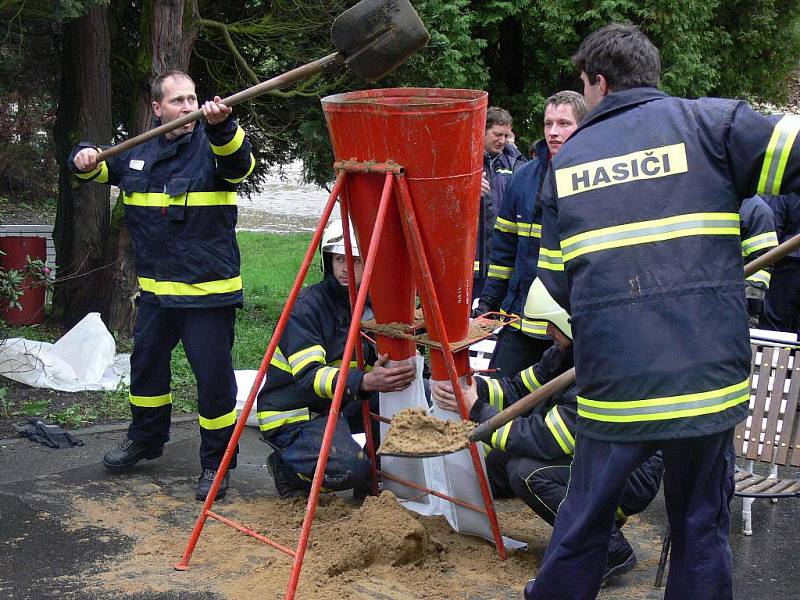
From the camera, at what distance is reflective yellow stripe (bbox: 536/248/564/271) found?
3.04m

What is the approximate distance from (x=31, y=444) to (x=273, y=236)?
9.52m

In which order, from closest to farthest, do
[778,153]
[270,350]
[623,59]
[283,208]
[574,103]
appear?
1. [778,153]
2. [623,59]
3. [270,350]
4. [574,103]
5. [283,208]

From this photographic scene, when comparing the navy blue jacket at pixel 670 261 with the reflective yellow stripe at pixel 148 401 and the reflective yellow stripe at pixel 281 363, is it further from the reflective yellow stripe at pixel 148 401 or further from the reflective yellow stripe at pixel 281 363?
the reflective yellow stripe at pixel 148 401

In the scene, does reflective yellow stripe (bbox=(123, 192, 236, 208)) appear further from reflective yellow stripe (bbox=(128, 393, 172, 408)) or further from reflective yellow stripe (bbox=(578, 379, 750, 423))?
reflective yellow stripe (bbox=(578, 379, 750, 423))

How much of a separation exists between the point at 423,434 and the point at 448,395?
0.25m

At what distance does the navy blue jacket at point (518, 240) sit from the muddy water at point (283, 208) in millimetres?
9691

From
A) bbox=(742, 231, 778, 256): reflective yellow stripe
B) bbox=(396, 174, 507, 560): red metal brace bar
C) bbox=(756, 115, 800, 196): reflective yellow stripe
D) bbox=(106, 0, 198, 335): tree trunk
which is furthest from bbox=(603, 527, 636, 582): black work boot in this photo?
bbox=(106, 0, 198, 335): tree trunk

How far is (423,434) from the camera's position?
3619mm

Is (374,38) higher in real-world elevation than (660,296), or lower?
higher

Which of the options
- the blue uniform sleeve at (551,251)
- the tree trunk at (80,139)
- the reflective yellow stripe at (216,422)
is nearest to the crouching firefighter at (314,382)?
the reflective yellow stripe at (216,422)

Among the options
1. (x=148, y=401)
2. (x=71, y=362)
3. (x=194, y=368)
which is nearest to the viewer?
(x=194, y=368)

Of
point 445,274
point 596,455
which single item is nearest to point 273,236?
point 445,274

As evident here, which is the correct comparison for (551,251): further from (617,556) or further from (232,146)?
(232,146)

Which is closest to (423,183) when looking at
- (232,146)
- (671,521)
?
(232,146)
